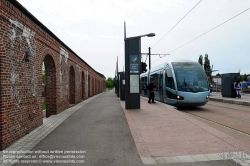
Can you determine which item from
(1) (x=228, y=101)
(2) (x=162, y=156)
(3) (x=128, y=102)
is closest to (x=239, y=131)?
(2) (x=162, y=156)

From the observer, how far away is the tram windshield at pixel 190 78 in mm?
12047

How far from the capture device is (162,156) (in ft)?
14.9

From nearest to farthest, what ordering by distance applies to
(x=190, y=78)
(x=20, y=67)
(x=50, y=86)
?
(x=20, y=67) < (x=50, y=86) < (x=190, y=78)

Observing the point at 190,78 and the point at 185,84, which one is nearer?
the point at 185,84

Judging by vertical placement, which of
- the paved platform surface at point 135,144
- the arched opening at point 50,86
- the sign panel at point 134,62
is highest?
the sign panel at point 134,62

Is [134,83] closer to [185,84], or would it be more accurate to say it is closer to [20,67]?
[185,84]

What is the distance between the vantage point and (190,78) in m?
12.3

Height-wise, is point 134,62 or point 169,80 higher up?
point 134,62

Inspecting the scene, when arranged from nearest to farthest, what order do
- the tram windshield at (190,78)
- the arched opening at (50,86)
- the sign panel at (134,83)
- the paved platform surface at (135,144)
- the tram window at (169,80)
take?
the paved platform surface at (135,144) → the arched opening at (50,86) → the sign panel at (134,83) → the tram windshield at (190,78) → the tram window at (169,80)

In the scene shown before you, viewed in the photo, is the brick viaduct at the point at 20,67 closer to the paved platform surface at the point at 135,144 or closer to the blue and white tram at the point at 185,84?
the paved platform surface at the point at 135,144

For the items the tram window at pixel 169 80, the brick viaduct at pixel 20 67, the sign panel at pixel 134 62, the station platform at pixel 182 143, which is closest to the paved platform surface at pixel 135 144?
the station platform at pixel 182 143

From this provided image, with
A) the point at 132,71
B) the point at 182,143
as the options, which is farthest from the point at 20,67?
the point at 132,71

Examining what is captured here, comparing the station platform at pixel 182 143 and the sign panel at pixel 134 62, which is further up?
the sign panel at pixel 134 62

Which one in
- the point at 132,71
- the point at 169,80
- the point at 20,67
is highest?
the point at 132,71
